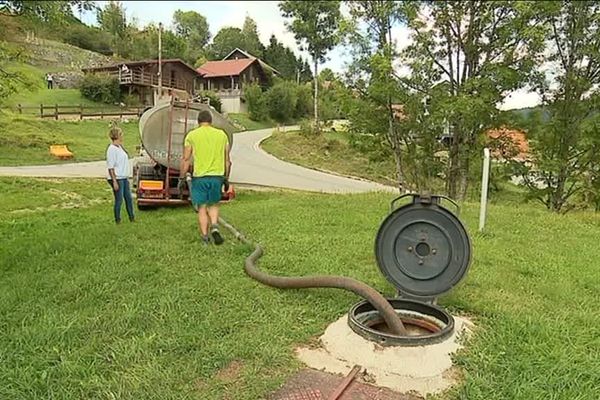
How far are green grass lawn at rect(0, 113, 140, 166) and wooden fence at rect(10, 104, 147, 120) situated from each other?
7.77 ft

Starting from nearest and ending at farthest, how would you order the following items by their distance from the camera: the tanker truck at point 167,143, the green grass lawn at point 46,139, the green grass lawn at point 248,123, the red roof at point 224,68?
the tanker truck at point 167,143 < the green grass lawn at point 46,139 < the green grass lawn at point 248,123 < the red roof at point 224,68

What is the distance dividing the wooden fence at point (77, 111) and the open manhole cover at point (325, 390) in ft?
93.8

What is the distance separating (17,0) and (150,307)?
2.72 metres

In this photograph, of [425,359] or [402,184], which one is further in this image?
[402,184]

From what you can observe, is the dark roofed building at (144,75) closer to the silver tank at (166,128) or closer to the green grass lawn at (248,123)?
the green grass lawn at (248,123)

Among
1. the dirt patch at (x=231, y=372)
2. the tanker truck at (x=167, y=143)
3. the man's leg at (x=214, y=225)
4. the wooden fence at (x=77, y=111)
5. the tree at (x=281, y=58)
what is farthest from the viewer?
the tree at (x=281, y=58)

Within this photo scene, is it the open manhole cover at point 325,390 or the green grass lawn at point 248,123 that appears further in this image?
the green grass lawn at point 248,123

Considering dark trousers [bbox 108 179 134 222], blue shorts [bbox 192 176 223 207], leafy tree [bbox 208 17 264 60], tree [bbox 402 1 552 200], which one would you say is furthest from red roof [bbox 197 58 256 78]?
blue shorts [bbox 192 176 223 207]

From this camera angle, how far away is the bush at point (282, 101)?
1654 inches

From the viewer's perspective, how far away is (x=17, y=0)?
4039 mm

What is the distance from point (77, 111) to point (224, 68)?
2081cm

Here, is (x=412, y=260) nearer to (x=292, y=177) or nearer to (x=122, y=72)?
(x=292, y=177)

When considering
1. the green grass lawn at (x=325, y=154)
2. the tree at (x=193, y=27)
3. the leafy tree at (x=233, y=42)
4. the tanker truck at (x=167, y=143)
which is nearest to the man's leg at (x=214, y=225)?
the tanker truck at (x=167, y=143)

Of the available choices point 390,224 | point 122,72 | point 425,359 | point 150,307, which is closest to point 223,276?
point 150,307
